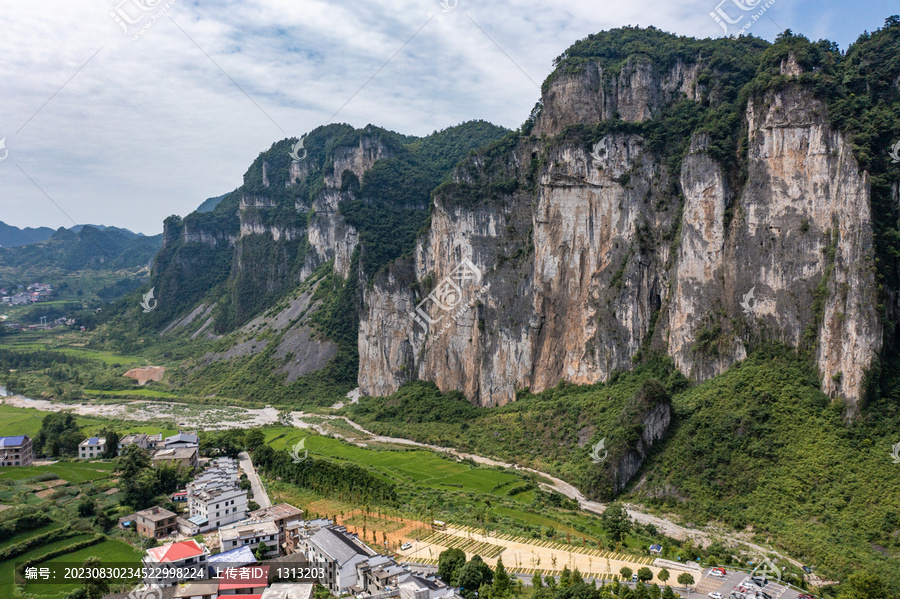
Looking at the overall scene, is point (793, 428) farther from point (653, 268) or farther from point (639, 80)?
point (639, 80)

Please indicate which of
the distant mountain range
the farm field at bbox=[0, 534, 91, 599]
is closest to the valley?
the farm field at bbox=[0, 534, 91, 599]

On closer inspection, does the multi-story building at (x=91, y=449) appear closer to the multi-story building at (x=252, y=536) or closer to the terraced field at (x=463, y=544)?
the multi-story building at (x=252, y=536)

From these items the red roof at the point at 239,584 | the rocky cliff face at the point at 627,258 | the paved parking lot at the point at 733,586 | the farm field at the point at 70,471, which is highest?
the rocky cliff face at the point at 627,258

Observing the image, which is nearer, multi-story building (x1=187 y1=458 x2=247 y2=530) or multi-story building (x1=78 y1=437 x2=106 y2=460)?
multi-story building (x1=187 y1=458 x2=247 y2=530)

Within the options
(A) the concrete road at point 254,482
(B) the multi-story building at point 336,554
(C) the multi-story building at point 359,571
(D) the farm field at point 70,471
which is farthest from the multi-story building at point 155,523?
(D) the farm field at point 70,471

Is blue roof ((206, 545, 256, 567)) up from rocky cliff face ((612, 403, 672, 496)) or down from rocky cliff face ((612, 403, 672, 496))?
down

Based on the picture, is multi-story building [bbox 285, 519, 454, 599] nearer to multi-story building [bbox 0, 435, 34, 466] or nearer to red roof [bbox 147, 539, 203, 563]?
red roof [bbox 147, 539, 203, 563]
